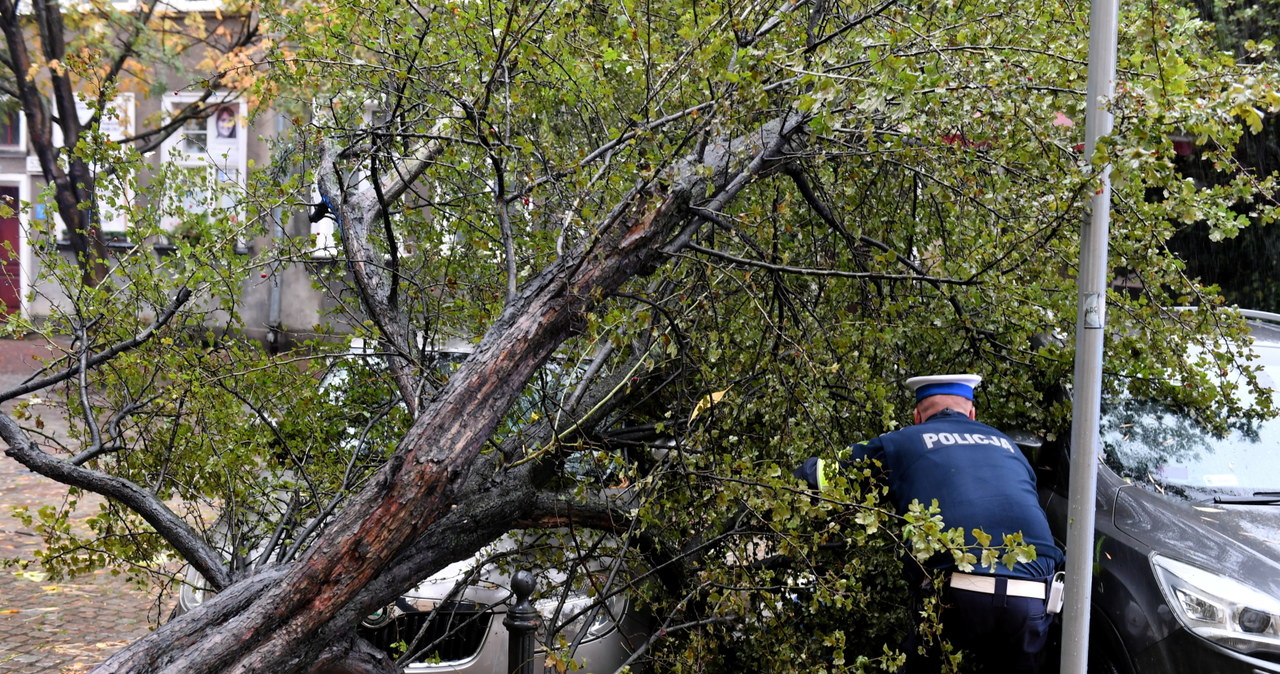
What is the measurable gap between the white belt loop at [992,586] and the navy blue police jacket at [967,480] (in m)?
0.03

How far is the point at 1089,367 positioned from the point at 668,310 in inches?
56.2

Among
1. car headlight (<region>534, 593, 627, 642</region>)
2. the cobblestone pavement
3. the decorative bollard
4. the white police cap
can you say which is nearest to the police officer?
the white police cap

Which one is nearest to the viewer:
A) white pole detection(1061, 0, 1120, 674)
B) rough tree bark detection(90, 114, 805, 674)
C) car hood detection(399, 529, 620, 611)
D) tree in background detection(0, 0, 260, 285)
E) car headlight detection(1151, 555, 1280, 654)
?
rough tree bark detection(90, 114, 805, 674)

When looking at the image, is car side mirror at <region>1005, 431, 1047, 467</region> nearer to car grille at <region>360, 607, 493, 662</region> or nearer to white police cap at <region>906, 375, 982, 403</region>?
white police cap at <region>906, 375, 982, 403</region>

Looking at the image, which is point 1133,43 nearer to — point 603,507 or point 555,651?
point 603,507

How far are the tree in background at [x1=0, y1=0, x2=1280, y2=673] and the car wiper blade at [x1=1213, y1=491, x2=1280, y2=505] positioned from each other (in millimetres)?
437

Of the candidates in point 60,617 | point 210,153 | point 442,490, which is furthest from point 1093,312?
point 60,617

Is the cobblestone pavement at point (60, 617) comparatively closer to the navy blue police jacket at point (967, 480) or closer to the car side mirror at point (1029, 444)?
the navy blue police jacket at point (967, 480)

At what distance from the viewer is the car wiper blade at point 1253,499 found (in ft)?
14.9

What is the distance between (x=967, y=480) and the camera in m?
4.21

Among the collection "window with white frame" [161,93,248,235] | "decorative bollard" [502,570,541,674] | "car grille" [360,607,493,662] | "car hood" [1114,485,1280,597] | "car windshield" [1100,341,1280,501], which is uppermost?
"window with white frame" [161,93,248,235]

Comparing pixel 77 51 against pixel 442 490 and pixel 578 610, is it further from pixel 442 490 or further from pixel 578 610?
pixel 442 490

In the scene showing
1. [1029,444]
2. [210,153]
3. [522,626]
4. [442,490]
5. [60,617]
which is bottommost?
[60,617]

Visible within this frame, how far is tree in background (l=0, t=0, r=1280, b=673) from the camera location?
3514mm
